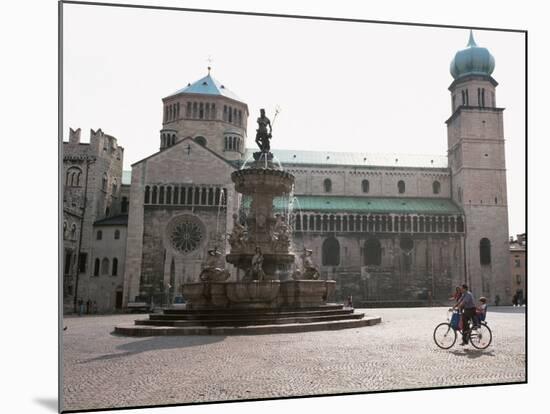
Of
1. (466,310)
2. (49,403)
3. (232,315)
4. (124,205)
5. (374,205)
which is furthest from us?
(374,205)

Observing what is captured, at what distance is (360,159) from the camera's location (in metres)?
60.3

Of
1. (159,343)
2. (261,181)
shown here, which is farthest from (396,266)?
(159,343)

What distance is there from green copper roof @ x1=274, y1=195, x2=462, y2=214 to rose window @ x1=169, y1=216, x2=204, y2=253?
9.79 m

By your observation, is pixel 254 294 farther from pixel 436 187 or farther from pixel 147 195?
pixel 436 187

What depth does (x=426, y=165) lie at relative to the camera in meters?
59.8

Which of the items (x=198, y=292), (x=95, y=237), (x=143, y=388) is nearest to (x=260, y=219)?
(x=198, y=292)

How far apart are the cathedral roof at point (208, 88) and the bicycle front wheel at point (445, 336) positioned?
45490mm

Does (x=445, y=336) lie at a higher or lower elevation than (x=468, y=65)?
lower

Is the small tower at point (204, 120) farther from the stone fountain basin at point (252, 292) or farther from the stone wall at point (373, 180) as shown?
the stone fountain basin at point (252, 292)

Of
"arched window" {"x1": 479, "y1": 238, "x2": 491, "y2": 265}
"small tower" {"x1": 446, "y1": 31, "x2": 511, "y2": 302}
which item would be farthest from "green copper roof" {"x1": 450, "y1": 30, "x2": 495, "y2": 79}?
"arched window" {"x1": 479, "y1": 238, "x2": 491, "y2": 265}

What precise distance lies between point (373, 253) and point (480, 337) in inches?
1567

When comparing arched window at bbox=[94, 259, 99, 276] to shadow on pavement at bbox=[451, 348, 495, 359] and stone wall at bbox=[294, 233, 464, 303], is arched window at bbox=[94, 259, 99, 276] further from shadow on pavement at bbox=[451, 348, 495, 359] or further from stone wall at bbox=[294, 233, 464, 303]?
shadow on pavement at bbox=[451, 348, 495, 359]

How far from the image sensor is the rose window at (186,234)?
4403 cm

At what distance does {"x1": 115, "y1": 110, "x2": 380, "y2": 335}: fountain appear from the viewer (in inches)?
545
